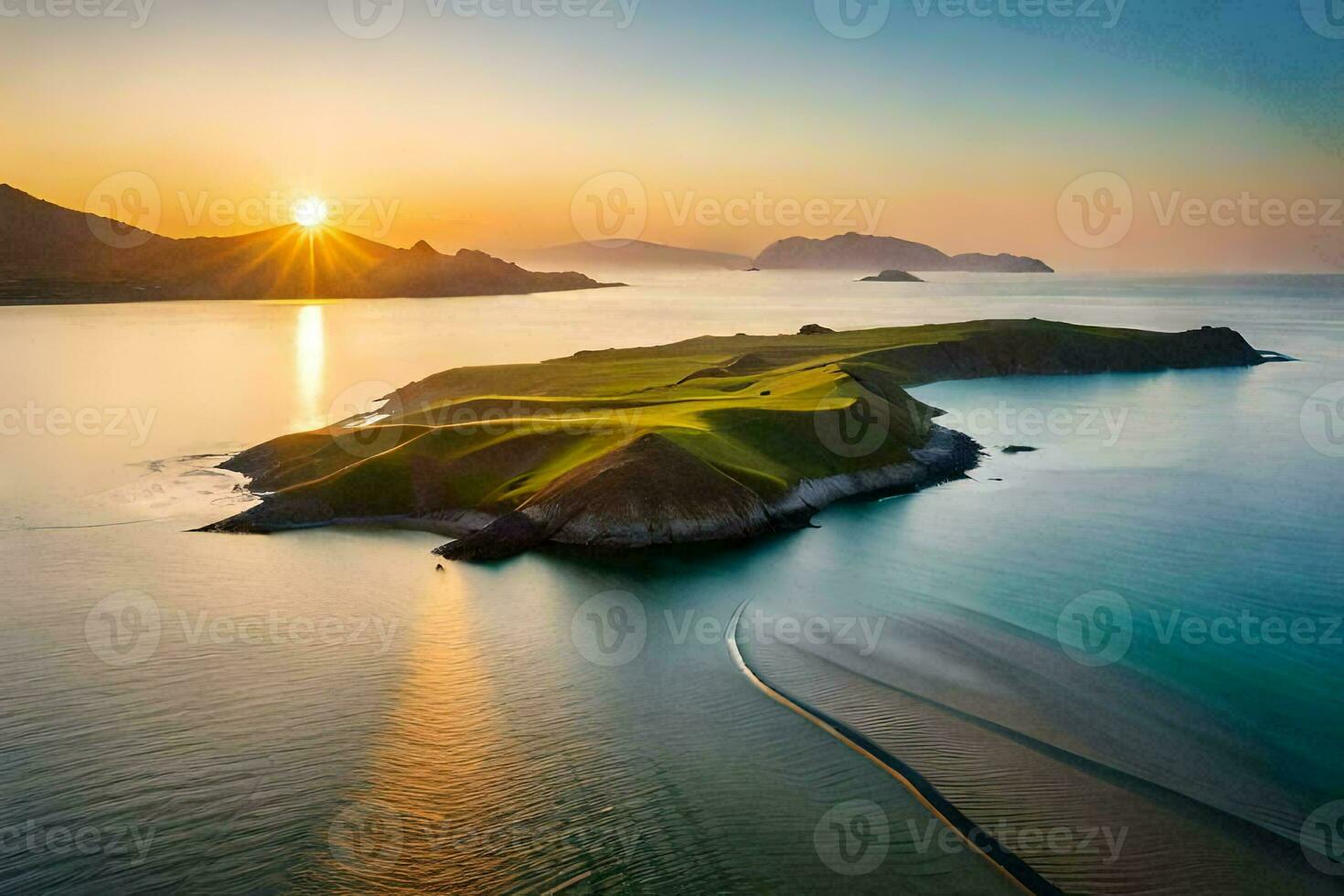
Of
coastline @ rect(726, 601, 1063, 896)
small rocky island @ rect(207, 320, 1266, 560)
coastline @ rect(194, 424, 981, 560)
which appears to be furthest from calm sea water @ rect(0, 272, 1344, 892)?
small rocky island @ rect(207, 320, 1266, 560)

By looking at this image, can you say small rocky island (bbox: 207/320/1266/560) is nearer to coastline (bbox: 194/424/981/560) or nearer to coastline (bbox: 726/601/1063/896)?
coastline (bbox: 194/424/981/560)

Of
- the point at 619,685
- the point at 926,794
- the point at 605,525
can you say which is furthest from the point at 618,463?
the point at 926,794

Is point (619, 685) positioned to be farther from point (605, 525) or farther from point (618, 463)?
point (618, 463)

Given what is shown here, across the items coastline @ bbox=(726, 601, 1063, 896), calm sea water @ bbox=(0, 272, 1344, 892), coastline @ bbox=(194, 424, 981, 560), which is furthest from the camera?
coastline @ bbox=(194, 424, 981, 560)

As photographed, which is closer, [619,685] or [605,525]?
[619,685]

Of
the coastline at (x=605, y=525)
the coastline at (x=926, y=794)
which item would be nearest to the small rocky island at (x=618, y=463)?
the coastline at (x=605, y=525)

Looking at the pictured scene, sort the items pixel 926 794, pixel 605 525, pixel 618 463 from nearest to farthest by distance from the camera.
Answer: pixel 926 794, pixel 605 525, pixel 618 463

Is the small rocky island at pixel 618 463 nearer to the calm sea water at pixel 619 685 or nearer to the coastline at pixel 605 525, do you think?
the coastline at pixel 605 525
